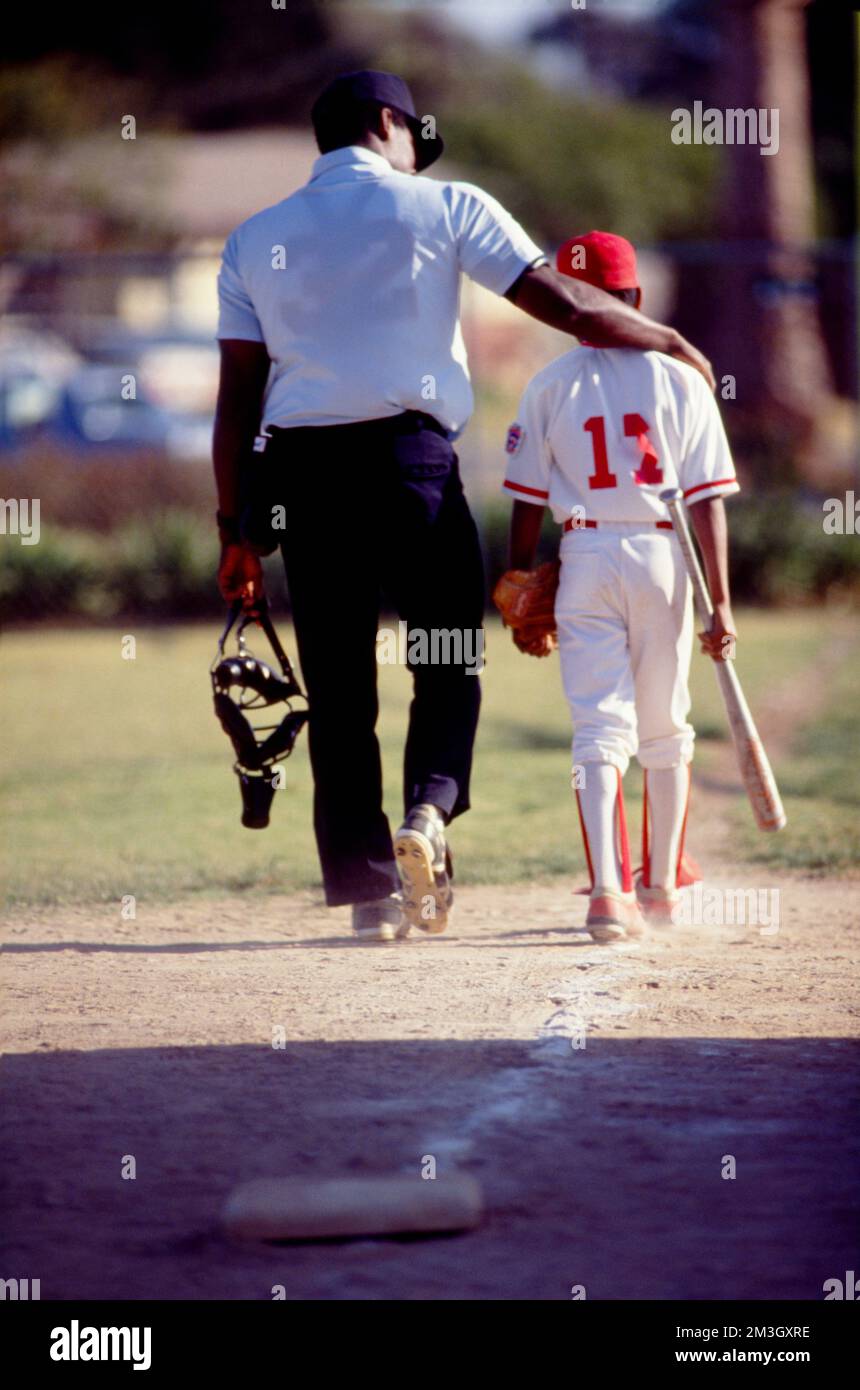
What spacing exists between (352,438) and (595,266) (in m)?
0.81

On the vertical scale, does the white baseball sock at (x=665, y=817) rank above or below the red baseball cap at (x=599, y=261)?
below

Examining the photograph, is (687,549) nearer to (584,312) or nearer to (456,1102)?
(584,312)

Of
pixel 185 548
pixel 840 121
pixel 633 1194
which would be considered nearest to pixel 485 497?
pixel 185 548

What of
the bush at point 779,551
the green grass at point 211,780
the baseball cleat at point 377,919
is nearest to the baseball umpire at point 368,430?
the baseball cleat at point 377,919

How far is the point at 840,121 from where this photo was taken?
37.1 metres

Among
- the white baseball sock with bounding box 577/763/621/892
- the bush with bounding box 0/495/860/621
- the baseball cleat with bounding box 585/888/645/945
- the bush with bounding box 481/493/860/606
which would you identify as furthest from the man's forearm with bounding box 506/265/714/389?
the bush with bounding box 481/493/860/606

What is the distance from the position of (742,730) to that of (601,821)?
1.53 feet

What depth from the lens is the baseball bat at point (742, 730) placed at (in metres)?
5.02

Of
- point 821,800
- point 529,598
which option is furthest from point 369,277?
point 821,800

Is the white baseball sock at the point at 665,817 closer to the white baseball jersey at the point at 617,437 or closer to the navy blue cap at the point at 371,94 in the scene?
the white baseball jersey at the point at 617,437

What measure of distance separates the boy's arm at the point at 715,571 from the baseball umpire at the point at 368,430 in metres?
0.40

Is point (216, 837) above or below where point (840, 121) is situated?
below

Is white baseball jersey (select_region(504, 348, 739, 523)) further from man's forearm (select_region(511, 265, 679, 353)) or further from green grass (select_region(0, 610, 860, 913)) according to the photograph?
green grass (select_region(0, 610, 860, 913))
